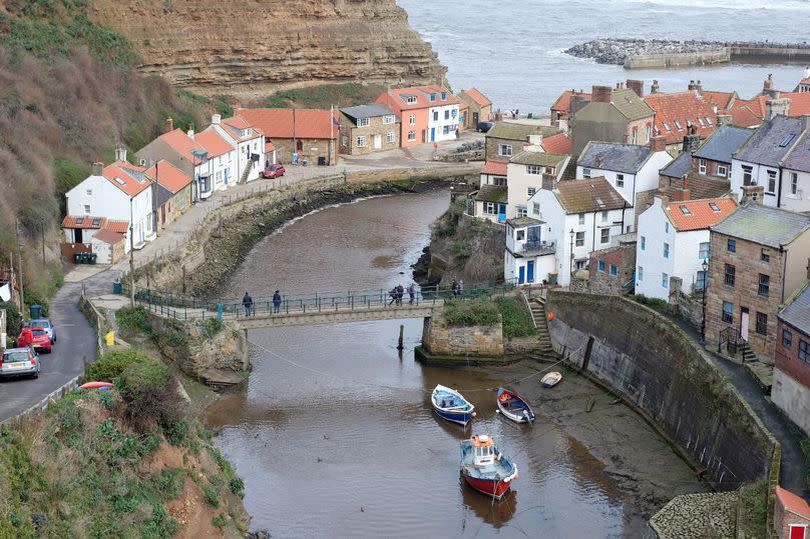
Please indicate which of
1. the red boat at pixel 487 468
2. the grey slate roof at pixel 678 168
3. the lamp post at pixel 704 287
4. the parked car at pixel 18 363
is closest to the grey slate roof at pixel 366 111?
the grey slate roof at pixel 678 168

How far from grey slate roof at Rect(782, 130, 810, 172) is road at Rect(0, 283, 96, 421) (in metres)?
26.4

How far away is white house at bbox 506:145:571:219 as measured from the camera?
58.1 meters

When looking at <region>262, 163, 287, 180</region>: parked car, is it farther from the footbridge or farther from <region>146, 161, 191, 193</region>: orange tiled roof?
the footbridge

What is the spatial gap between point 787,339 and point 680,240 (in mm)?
10400

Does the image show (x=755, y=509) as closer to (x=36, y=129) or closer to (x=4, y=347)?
(x=4, y=347)

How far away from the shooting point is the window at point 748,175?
166 ft

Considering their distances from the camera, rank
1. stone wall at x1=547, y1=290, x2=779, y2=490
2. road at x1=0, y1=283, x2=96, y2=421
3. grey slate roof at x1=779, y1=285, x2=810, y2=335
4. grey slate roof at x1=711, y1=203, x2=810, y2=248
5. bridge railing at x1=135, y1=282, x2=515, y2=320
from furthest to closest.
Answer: bridge railing at x1=135, y1=282, x2=515, y2=320, grey slate roof at x1=711, y1=203, x2=810, y2=248, grey slate roof at x1=779, y1=285, x2=810, y2=335, stone wall at x1=547, y1=290, x2=779, y2=490, road at x1=0, y1=283, x2=96, y2=421

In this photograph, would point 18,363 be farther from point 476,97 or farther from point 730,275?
point 476,97

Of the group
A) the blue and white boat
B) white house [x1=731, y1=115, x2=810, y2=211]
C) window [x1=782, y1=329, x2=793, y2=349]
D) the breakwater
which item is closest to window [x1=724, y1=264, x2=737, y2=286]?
window [x1=782, y1=329, x2=793, y2=349]

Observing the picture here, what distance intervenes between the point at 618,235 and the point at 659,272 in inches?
230

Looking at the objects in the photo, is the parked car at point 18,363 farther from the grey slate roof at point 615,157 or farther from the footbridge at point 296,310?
the grey slate roof at point 615,157

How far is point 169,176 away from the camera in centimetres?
6669

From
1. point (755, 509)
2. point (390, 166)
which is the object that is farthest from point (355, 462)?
point (390, 166)

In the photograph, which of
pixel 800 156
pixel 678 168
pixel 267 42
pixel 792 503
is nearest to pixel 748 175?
pixel 800 156
